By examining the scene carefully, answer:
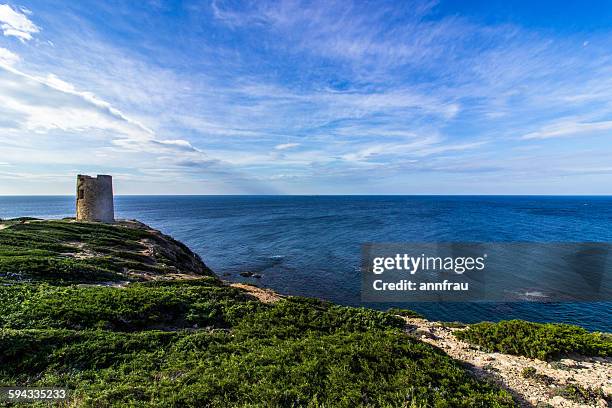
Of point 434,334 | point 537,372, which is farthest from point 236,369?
point 537,372

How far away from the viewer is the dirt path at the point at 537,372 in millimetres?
9469

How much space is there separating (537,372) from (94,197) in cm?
4467

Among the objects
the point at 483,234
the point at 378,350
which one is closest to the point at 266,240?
the point at 483,234

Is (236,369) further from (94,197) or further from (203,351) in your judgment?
(94,197)

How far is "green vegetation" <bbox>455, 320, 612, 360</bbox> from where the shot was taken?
12461 mm

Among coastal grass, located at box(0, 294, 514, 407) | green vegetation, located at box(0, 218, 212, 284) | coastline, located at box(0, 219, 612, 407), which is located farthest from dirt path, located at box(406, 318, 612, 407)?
green vegetation, located at box(0, 218, 212, 284)

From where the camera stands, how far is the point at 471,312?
1037 inches

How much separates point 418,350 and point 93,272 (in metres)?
19.5

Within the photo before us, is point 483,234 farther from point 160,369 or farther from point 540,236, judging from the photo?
point 160,369

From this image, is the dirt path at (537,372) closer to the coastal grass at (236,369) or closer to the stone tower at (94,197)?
the coastal grass at (236,369)

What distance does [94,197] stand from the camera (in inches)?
1442

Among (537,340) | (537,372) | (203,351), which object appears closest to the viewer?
(203,351)

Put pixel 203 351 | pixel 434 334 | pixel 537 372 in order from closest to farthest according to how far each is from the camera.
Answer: pixel 203 351, pixel 537 372, pixel 434 334

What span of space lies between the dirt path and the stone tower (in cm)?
4008
